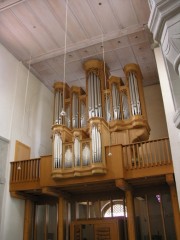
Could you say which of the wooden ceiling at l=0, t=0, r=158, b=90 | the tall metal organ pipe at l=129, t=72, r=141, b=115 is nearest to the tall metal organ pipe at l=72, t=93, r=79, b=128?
the wooden ceiling at l=0, t=0, r=158, b=90

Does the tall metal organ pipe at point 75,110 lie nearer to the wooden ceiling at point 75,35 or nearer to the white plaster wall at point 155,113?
the wooden ceiling at point 75,35

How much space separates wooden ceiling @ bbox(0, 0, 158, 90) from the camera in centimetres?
916

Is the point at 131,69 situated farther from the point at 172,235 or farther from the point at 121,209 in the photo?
the point at 172,235

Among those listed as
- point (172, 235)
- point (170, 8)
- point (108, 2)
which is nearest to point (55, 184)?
point (172, 235)

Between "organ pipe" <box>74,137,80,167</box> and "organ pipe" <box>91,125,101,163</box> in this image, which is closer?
"organ pipe" <box>91,125,101,163</box>

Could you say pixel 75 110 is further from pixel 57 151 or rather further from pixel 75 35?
pixel 75 35

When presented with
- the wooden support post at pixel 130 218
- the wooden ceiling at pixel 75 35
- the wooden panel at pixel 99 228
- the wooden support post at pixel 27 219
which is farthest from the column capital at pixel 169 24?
the wooden support post at pixel 27 219

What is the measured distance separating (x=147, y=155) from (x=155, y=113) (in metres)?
4.76

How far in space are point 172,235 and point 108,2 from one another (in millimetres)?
8101

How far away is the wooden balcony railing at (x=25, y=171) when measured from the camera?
31.6 feet

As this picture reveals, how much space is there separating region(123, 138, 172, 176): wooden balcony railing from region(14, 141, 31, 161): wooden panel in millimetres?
4279

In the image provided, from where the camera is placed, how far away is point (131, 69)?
11.3m

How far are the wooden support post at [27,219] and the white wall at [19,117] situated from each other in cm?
15

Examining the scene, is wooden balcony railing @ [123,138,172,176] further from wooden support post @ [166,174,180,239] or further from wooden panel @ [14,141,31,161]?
wooden panel @ [14,141,31,161]
